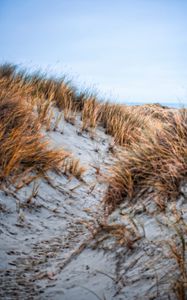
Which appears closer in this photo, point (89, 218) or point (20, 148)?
point (89, 218)

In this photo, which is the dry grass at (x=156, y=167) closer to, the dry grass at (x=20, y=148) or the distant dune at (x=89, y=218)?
the distant dune at (x=89, y=218)

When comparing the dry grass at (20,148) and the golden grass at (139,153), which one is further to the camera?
the dry grass at (20,148)

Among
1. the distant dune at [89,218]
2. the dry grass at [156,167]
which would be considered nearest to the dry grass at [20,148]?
the distant dune at [89,218]

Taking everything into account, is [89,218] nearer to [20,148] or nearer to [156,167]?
[156,167]

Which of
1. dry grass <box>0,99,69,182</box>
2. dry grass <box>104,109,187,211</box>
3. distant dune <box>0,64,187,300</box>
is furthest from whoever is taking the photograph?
dry grass <box>0,99,69,182</box>

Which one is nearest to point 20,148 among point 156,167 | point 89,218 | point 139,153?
point 89,218

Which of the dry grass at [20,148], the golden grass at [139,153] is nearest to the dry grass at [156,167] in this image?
the golden grass at [139,153]

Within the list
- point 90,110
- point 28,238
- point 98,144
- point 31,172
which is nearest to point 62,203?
point 31,172

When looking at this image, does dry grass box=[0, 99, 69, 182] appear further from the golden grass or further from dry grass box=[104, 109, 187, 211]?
dry grass box=[104, 109, 187, 211]

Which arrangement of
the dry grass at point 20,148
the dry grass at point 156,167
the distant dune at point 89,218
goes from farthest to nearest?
the dry grass at point 20,148 < the dry grass at point 156,167 < the distant dune at point 89,218

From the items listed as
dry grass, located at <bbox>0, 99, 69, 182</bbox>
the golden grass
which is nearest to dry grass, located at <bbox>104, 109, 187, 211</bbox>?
the golden grass

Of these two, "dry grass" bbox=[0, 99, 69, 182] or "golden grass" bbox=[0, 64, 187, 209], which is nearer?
"golden grass" bbox=[0, 64, 187, 209]

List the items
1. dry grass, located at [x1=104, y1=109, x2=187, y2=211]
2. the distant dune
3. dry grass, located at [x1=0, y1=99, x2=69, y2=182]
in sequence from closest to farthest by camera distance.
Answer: the distant dune → dry grass, located at [x1=104, y1=109, x2=187, y2=211] → dry grass, located at [x1=0, y1=99, x2=69, y2=182]

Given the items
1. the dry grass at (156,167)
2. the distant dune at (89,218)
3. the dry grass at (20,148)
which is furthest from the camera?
A: the dry grass at (20,148)
